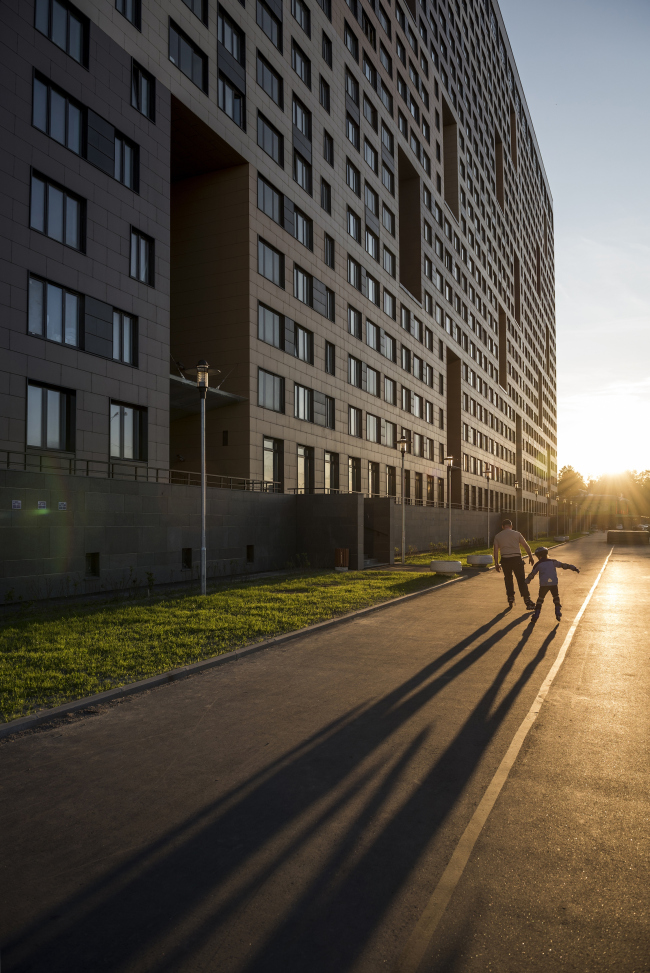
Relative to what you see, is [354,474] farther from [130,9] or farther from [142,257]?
[130,9]

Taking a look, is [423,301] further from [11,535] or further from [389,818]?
[389,818]

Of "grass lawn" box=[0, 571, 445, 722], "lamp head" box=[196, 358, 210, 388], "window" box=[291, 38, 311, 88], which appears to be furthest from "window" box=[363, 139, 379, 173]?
"grass lawn" box=[0, 571, 445, 722]

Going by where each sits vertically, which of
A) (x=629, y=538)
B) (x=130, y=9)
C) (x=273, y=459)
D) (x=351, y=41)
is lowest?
(x=629, y=538)

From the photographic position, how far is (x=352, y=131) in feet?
130

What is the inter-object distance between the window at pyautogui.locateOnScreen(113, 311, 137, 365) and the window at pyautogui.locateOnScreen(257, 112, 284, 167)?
13324 millimetres

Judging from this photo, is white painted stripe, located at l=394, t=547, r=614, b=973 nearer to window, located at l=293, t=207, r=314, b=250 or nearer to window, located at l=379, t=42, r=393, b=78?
window, located at l=293, t=207, r=314, b=250

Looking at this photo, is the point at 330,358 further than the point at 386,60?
No

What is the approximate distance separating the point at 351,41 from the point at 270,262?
2028 centimetres

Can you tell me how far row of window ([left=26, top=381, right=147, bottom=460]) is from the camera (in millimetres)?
18750

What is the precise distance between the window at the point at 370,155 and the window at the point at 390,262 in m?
5.32

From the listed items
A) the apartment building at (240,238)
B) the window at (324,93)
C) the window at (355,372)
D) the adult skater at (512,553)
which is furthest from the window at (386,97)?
the adult skater at (512,553)

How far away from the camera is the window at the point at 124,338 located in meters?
21.6

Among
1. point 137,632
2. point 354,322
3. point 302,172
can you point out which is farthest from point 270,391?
point 137,632

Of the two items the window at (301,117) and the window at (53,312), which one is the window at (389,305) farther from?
the window at (53,312)
